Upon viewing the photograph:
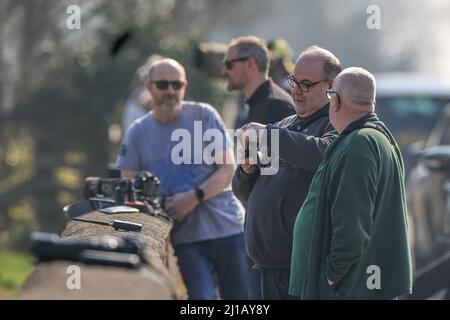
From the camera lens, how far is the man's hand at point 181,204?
8.09 meters

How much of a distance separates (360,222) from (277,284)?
1.31m

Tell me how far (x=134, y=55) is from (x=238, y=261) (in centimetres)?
1029

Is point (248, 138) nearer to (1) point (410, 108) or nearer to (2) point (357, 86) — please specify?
(2) point (357, 86)

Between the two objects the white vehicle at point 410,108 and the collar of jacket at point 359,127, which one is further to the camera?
the white vehicle at point 410,108

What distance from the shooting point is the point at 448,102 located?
17.3 meters

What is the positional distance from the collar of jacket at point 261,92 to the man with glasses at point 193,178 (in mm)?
257

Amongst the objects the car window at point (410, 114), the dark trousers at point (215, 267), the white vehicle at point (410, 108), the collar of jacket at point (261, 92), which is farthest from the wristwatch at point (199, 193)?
the car window at point (410, 114)

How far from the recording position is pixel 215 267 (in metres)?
8.41

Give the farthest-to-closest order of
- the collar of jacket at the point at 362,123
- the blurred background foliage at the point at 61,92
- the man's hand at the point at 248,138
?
the blurred background foliage at the point at 61,92 < the man's hand at the point at 248,138 < the collar of jacket at the point at 362,123

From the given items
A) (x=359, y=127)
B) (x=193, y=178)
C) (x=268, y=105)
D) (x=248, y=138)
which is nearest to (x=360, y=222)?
(x=359, y=127)

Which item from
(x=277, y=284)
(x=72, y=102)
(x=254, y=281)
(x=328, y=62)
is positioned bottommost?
(x=254, y=281)

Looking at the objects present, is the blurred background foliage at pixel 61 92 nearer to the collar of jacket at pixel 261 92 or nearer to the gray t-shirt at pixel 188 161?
the gray t-shirt at pixel 188 161

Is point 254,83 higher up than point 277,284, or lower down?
higher up
